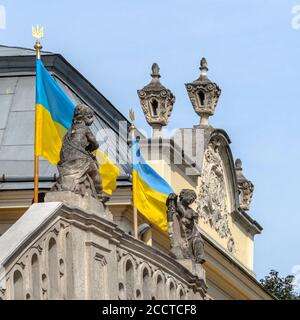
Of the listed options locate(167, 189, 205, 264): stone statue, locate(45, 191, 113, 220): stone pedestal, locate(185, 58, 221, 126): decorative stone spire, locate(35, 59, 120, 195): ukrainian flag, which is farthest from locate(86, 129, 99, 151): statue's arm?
locate(185, 58, 221, 126): decorative stone spire

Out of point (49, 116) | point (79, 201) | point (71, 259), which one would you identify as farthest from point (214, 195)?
point (71, 259)

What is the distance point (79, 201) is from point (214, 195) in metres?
19.3

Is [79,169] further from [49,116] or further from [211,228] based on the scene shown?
[211,228]

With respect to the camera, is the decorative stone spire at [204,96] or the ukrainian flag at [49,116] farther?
the decorative stone spire at [204,96]

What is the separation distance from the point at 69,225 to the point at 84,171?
76 cm

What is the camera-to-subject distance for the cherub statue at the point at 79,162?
910 inches

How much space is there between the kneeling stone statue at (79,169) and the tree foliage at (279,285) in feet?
124

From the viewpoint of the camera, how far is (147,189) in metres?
31.9

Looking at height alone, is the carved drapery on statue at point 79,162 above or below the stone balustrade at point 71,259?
above

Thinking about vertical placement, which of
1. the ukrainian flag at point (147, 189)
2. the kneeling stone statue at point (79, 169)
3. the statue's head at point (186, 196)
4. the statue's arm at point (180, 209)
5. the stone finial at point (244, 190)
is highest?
the stone finial at point (244, 190)

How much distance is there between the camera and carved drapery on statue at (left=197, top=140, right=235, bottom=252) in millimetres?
41156

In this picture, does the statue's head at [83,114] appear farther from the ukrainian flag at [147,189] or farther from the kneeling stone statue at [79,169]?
the ukrainian flag at [147,189]

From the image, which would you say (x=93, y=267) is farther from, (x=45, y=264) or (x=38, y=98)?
(x=38, y=98)

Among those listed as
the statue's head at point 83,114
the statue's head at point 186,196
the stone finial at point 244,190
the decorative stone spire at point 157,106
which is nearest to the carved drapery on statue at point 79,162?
the statue's head at point 83,114
